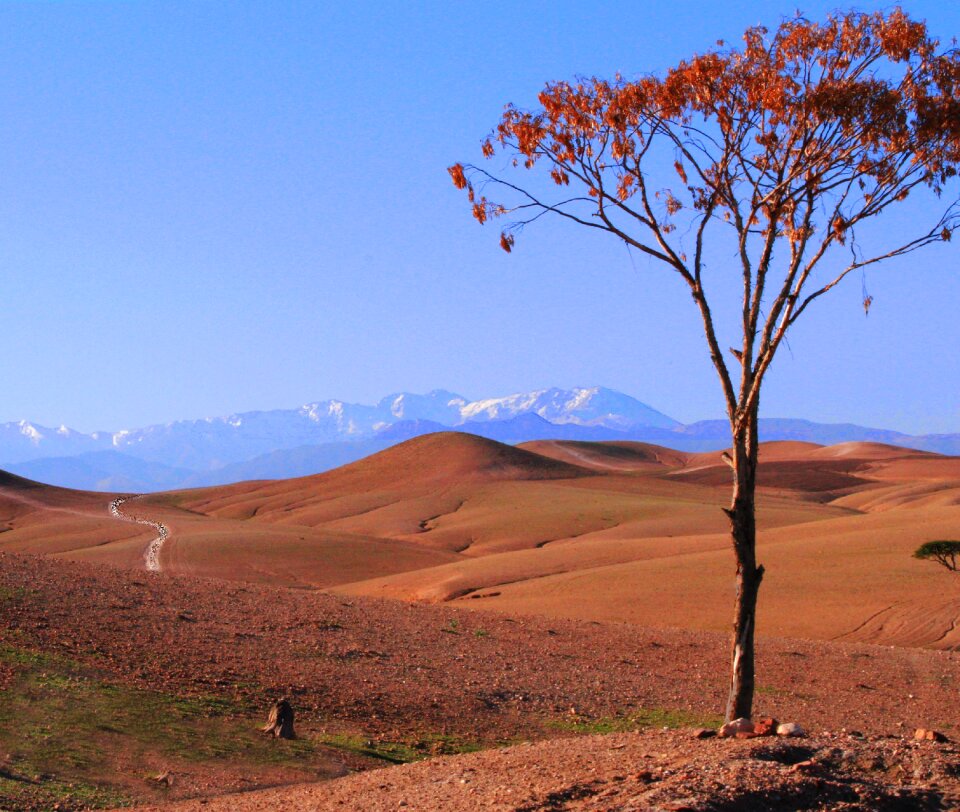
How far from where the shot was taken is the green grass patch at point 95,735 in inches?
354

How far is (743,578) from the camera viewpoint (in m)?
11.0

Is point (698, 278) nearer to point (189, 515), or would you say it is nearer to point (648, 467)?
point (189, 515)

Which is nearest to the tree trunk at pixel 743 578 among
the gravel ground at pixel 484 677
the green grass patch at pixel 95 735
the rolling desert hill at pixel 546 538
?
the gravel ground at pixel 484 677

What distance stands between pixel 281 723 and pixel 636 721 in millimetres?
4416

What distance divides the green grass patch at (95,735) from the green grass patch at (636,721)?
10.7 feet

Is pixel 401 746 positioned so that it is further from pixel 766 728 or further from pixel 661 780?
pixel 661 780

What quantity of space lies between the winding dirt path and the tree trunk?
1574cm

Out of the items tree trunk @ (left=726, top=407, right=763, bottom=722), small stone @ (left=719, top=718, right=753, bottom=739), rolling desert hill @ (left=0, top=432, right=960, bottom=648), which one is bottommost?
rolling desert hill @ (left=0, top=432, right=960, bottom=648)

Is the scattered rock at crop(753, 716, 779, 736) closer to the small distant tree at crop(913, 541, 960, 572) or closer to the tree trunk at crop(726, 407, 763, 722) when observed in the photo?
the tree trunk at crop(726, 407, 763, 722)

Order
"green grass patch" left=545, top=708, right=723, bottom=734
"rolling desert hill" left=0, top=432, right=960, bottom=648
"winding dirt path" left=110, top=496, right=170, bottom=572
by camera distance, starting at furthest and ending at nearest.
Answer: "winding dirt path" left=110, top=496, right=170, bottom=572 < "rolling desert hill" left=0, top=432, right=960, bottom=648 < "green grass patch" left=545, top=708, right=723, bottom=734

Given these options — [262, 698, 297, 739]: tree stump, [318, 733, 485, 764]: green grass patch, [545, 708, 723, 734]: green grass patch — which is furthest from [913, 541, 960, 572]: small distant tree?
[262, 698, 297, 739]: tree stump

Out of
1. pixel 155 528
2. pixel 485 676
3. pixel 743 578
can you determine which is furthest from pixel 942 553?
pixel 155 528

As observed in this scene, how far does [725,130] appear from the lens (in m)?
12.2

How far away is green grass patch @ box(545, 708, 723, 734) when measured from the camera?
1260cm
